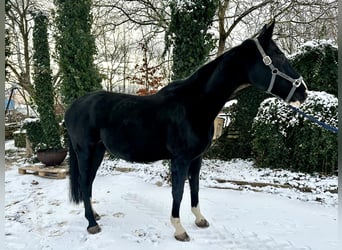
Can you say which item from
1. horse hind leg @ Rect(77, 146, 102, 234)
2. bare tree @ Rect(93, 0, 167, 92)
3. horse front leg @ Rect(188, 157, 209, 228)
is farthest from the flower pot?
horse front leg @ Rect(188, 157, 209, 228)

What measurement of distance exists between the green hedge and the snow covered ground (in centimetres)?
28

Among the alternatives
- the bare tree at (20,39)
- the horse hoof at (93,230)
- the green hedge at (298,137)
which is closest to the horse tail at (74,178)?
the horse hoof at (93,230)

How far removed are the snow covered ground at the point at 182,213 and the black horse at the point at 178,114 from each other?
27 cm

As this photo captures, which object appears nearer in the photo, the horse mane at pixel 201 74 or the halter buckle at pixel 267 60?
the halter buckle at pixel 267 60

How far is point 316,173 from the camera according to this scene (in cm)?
471

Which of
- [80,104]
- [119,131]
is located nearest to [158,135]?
[119,131]

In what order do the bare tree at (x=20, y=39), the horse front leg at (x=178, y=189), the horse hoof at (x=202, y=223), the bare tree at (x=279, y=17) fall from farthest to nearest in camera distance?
the bare tree at (x=20, y=39), the bare tree at (x=279, y=17), the horse hoof at (x=202, y=223), the horse front leg at (x=178, y=189)

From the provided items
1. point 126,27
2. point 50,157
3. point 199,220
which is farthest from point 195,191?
point 126,27

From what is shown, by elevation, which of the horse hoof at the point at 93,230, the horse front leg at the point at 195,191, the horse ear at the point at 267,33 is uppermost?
the horse ear at the point at 267,33

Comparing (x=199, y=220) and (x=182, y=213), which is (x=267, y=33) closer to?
(x=199, y=220)

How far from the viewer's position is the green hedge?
4453mm

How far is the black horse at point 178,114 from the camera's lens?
217 centimetres

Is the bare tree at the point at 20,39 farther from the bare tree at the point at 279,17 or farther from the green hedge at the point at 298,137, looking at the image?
the green hedge at the point at 298,137

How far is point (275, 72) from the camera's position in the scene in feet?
6.97
